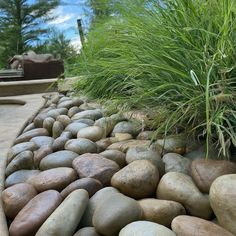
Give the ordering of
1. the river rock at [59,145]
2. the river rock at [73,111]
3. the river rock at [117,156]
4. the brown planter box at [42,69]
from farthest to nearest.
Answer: the brown planter box at [42,69], the river rock at [73,111], the river rock at [59,145], the river rock at [117,156]

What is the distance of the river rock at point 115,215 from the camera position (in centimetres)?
115

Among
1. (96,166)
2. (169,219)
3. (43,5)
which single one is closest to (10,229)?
(96,166)

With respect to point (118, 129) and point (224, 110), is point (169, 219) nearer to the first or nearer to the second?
point (224, 110)

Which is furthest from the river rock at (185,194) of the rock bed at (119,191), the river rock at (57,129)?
the river rock at (57,129)

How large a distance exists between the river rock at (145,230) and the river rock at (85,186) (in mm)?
278

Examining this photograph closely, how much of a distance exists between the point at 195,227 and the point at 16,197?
68 centimetres

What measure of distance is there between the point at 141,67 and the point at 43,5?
58.6 ft

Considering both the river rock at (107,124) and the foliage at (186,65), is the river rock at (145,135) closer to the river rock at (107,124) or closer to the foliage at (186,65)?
the foliage at (186,65)

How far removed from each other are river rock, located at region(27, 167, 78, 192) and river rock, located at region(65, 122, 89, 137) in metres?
0.47

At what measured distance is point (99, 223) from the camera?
1160 millimetres

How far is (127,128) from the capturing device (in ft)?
6.02

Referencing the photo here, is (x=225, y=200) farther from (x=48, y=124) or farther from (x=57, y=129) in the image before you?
(x=48, y=124)

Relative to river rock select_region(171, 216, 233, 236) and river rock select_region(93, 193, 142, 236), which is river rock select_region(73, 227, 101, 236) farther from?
river rock select_region(171, 216, 233, 236)

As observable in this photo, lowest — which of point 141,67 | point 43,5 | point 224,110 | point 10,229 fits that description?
point 10,229
